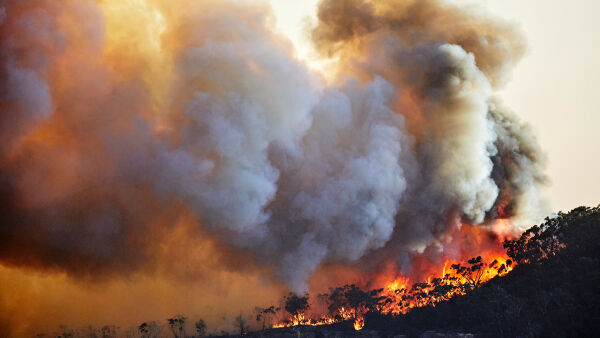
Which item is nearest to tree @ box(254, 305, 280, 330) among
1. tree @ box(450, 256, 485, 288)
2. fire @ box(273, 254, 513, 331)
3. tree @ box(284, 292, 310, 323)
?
tree @ box(284, 292, 310, 323)

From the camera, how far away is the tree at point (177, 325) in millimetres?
107812

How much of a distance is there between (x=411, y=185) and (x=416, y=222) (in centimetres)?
512

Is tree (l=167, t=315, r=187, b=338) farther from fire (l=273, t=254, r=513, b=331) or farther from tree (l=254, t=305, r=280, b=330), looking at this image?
fire (l=273, t=254, r=513, b=331)

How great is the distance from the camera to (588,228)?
79438 millimetres

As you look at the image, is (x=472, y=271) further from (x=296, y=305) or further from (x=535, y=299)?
(x=296, y=305)

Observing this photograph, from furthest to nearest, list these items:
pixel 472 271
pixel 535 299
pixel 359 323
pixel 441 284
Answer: pixel 359 323
pixel 441 284
pixel 472 271
pixel 535 299

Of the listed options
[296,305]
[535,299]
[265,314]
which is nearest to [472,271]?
[535,299]

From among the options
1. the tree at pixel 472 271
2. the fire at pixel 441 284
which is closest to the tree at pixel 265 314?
the fire at pixel 441 284

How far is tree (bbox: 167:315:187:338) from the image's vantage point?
10781cm

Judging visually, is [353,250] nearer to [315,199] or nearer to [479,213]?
[315,199]

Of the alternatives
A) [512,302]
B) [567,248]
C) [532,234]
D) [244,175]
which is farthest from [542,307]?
[244,175]

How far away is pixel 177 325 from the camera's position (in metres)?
110

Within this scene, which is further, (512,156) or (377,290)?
(377,290)

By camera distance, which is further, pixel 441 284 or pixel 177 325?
pixel 177 325
